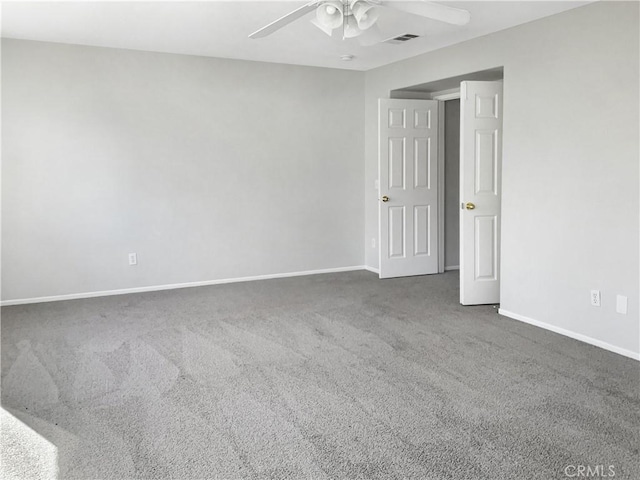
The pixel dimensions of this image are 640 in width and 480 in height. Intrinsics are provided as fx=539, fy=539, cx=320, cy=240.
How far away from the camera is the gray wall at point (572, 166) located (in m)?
3.62

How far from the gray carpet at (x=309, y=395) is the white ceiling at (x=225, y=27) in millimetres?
2440

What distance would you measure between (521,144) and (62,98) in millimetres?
4206

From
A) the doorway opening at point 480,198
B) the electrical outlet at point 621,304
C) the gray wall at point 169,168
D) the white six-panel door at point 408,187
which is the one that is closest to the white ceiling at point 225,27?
the gray wall at point 169,168

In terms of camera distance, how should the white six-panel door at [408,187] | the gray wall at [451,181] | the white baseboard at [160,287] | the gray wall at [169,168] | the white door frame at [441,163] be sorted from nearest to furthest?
the gray wall at [169,168] < the white baseboard at [160,287] < the white six-panel door at [408,187] < the white door frame at [441,163] < the gray wall at [451,181]

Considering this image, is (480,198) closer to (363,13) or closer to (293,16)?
(363,13)

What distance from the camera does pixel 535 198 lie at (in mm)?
4336

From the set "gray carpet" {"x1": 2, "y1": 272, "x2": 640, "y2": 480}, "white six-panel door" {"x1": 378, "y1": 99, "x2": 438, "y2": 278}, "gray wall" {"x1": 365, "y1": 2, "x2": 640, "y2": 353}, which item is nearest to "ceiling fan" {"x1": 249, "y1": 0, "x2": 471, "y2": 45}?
"gray wall" {"x1": 365, "y1": 2, "x2": 640, "y2": 353}

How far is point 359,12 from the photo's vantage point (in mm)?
3117

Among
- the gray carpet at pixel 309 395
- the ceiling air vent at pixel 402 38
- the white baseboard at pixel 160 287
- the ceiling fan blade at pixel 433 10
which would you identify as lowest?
the gray carpet at pixel 309 395

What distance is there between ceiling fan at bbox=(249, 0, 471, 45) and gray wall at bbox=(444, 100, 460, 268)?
3.36m

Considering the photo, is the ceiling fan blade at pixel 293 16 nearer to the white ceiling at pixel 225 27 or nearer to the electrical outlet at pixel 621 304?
the white ceiling at pixel 225 27

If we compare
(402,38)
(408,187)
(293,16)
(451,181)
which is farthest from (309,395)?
(451,181)

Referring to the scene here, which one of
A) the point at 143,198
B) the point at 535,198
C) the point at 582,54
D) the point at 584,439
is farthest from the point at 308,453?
the point at 143,198

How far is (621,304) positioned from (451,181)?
10.7 feet
